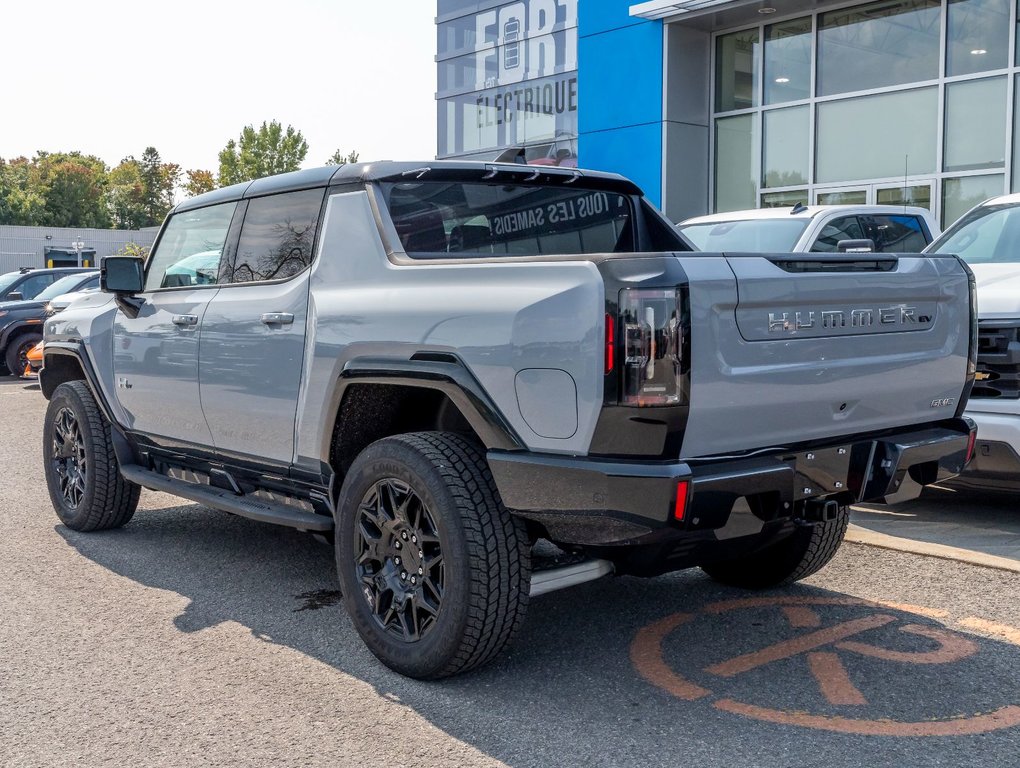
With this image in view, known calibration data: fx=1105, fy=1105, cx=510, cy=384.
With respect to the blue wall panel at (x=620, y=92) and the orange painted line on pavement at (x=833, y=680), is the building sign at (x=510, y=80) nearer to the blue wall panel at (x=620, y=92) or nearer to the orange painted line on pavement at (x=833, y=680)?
the blue wall panel at (x=620, y=92)

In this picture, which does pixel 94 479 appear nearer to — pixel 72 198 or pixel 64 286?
pixel 64 286

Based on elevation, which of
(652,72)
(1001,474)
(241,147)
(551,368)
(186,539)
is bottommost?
(186,539)

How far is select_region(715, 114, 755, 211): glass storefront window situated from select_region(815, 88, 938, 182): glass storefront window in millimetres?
1328

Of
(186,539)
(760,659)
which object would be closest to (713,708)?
(760,659)

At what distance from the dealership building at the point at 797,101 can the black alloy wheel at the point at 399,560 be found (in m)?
11.5

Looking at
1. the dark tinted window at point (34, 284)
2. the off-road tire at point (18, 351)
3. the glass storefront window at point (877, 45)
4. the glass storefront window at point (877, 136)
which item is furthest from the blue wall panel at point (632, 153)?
the off-road tire at point (18, 351)

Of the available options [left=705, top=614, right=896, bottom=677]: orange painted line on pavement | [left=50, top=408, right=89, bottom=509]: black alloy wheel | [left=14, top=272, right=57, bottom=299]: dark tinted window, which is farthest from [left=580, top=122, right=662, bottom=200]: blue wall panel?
[left=705, top=614, right=896, bottom=677]: orange painted line on pavement

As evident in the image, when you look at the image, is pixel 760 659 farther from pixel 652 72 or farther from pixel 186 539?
pixel 652 72

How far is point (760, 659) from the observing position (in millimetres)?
4109

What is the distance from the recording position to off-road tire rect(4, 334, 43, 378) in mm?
17000

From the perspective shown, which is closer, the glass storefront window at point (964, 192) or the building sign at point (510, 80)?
the glass storefront window at point (964, 192)

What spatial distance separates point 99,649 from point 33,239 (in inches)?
3055

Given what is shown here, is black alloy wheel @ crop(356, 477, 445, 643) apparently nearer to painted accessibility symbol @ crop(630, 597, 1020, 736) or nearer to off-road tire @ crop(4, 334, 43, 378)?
painted accessibility symbol @ crop(630, 597, 1020, 736)

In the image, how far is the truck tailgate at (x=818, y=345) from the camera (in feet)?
11.1
